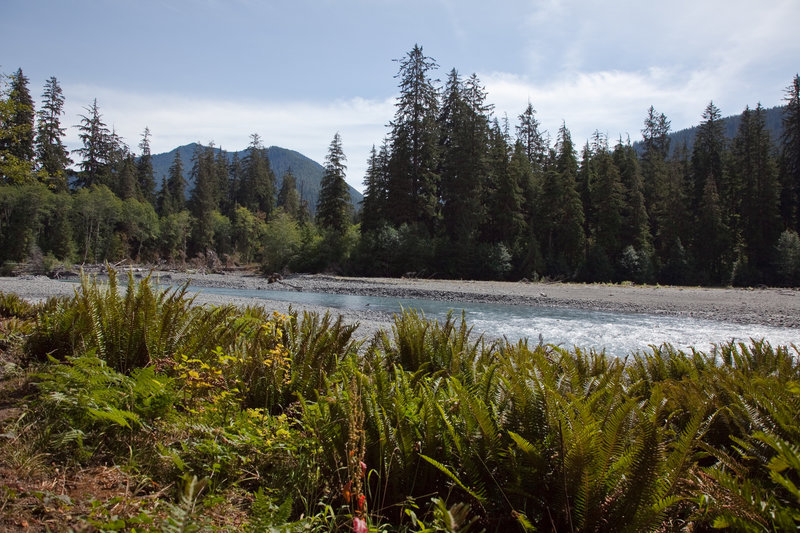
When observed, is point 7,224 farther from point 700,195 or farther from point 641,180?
point 700,195

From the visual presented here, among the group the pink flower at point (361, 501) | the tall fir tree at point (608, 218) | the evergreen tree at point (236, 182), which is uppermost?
the evergreen tree at point (236, 182)

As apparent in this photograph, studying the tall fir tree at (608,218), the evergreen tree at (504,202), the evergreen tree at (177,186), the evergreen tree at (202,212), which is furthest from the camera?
the evergreen tree at (177,186)

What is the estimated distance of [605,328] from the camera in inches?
565

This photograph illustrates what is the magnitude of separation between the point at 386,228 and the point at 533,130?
27.5m

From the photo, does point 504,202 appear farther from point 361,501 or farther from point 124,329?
point 361,501

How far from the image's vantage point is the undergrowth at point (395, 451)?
1.48 meters

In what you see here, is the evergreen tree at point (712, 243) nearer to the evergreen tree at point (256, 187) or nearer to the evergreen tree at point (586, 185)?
the evergreen tree at point (586, 185)

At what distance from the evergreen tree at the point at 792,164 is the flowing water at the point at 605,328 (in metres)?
37.1

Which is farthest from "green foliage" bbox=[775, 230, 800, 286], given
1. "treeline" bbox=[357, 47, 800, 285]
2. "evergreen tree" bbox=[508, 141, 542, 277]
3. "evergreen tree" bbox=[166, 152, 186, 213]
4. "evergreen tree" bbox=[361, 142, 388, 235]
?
"evergreen tree" bbox=[166, 152, 186, 213]

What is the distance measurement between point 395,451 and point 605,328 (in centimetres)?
1425

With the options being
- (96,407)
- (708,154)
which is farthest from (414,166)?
(96,407)

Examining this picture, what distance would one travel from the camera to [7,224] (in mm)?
40938

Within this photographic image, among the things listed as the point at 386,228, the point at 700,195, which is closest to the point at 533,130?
the point at 700,195

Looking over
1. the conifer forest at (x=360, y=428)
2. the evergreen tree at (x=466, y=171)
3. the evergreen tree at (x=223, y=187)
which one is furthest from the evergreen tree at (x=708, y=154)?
the evergreen tree at (x=223, y=187)
